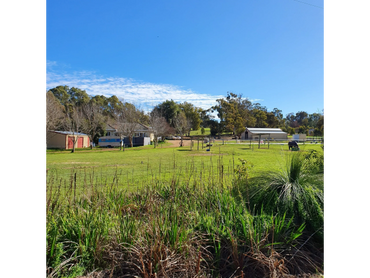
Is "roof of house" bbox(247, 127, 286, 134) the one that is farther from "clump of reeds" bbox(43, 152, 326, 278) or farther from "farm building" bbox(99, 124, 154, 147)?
"farm building" bbox(99, 124, 154, 147)

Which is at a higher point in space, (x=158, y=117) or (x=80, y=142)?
(x=158, y=117)

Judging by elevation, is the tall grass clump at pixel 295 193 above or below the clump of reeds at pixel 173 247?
above

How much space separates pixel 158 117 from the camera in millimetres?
31500

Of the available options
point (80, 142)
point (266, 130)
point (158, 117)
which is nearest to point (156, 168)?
point (266, 130)

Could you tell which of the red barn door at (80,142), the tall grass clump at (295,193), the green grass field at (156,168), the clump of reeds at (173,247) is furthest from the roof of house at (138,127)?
the clump of reeds at (173,247)

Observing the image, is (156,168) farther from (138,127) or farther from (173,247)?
(138,127)

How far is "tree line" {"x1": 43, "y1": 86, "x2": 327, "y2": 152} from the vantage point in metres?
15.4

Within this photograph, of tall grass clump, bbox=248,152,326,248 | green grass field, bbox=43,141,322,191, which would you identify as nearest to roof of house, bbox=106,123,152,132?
green grass field, bbox=43,141,322,191

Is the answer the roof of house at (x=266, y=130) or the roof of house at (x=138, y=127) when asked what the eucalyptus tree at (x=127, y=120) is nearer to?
the roof of house at (x=138, y=127)

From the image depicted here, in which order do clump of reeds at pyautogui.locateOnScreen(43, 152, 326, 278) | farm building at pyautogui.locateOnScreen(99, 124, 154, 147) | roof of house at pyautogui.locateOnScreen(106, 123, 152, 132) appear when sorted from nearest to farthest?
clump of reeds at pyautogui.locateOnScreen(43, 152, 326, 278)
farm building at pyautogui.locateOnScreen(99, 124, 154, 147)
roof of house at pyautogui.locateOnScreen(106, 123, 152, 132)

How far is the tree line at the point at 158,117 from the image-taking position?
50.6 feet

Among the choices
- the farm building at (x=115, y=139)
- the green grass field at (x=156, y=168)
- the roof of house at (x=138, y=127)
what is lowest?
the green grass field at (x=156, y=168)
